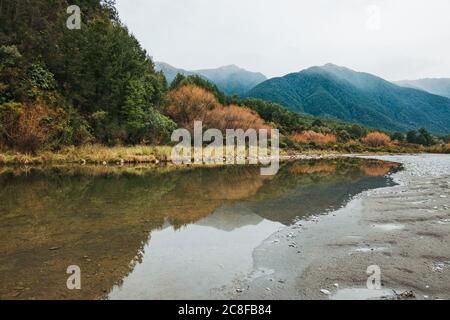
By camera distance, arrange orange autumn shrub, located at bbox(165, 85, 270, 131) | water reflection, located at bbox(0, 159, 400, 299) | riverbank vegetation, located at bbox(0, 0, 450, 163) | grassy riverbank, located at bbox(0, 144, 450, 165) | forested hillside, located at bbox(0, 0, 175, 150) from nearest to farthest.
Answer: water reflection, located at bbox(0, 159, 400, 299), grassy riverbank, located at bbox(0, 144, 450, 165), riverbank vegetation, located at bbox(0, 0, 450, 163), forested hillside, located at bbox(0, 0, 175, 150), orange autumn shrub, located at bbox(165, 85, 270, 131)

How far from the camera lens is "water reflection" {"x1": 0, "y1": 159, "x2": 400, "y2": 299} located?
4789 millimetres

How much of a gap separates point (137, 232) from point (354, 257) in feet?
14.6

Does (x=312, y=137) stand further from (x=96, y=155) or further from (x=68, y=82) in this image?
(x=96, y=155)

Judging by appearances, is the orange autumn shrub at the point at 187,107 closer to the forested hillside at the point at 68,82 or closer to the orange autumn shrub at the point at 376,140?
the forested hillside at the point at 68,82

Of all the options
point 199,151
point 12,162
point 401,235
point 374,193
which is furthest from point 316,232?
point 199,151

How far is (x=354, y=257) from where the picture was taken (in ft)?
19.3

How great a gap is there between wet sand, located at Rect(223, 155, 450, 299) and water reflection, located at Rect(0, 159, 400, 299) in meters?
0.48

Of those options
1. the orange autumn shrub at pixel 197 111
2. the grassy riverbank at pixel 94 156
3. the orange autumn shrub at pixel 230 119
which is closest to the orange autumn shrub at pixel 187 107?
the orange autumn shrub at pixel 197 111

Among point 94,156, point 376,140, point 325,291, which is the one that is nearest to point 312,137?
point 376,140

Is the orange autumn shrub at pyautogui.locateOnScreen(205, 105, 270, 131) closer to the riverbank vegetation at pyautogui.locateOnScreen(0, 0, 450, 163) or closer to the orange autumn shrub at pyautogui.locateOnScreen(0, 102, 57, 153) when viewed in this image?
the riverbank vegetation at pyautogui.locateOnScreen(0, 0, 450, 163)

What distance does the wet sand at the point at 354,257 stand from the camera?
4.54m

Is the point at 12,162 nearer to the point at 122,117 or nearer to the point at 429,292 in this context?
the point at 122,117

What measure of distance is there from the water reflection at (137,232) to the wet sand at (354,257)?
480mm

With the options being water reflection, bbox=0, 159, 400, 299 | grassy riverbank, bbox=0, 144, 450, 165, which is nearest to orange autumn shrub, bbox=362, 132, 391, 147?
grassy riverbank, bbox=0, 144, 450, 165
